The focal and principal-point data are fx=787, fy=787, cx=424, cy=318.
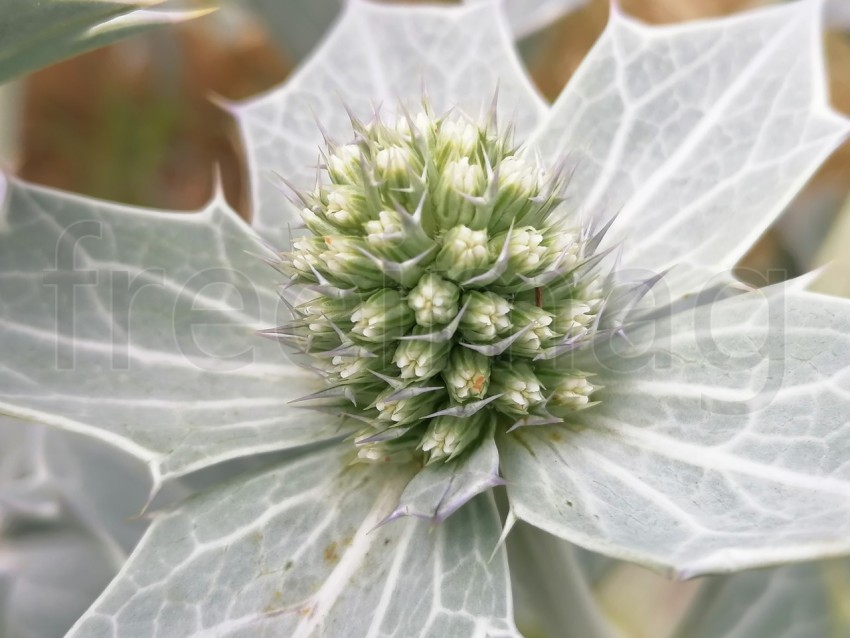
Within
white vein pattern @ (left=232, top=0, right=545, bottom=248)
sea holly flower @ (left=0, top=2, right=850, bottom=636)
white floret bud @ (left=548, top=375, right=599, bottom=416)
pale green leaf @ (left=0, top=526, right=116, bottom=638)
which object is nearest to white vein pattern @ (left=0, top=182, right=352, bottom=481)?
sea holly flower @ (left=0, top=2, right=850, bottom=636)

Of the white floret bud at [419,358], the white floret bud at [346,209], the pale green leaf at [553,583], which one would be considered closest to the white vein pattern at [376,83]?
the white floret bud at [346,209]

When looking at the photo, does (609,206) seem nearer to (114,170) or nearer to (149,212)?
(149,212)

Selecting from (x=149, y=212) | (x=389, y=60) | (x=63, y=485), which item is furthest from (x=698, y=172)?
(x=63, y=485)

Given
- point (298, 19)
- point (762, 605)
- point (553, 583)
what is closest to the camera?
point (553, 583)

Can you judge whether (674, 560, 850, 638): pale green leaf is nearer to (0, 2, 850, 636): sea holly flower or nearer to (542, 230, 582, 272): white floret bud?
(0, 2, 850, 636): sea holly flower

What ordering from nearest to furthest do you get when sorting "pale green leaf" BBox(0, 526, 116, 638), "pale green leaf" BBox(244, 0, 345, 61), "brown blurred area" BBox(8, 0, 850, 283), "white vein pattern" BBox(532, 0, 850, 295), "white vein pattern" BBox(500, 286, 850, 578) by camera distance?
1. "white vein pattern" BBox(500, 286, 850, 578)
2. "white vein pattern" BBox(532, 0, 850, 295)
3. "pale green leaf" BBox(0, 526, 116, 638)
4. "pale green leaf" BBox(244, 0, 345, 61)
5. "brown blurred area" BBox(8, 0, 850, 283)

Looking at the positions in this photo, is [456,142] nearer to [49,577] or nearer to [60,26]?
[60,26]

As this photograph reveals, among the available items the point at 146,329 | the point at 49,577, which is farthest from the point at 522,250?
the point at 49,577
